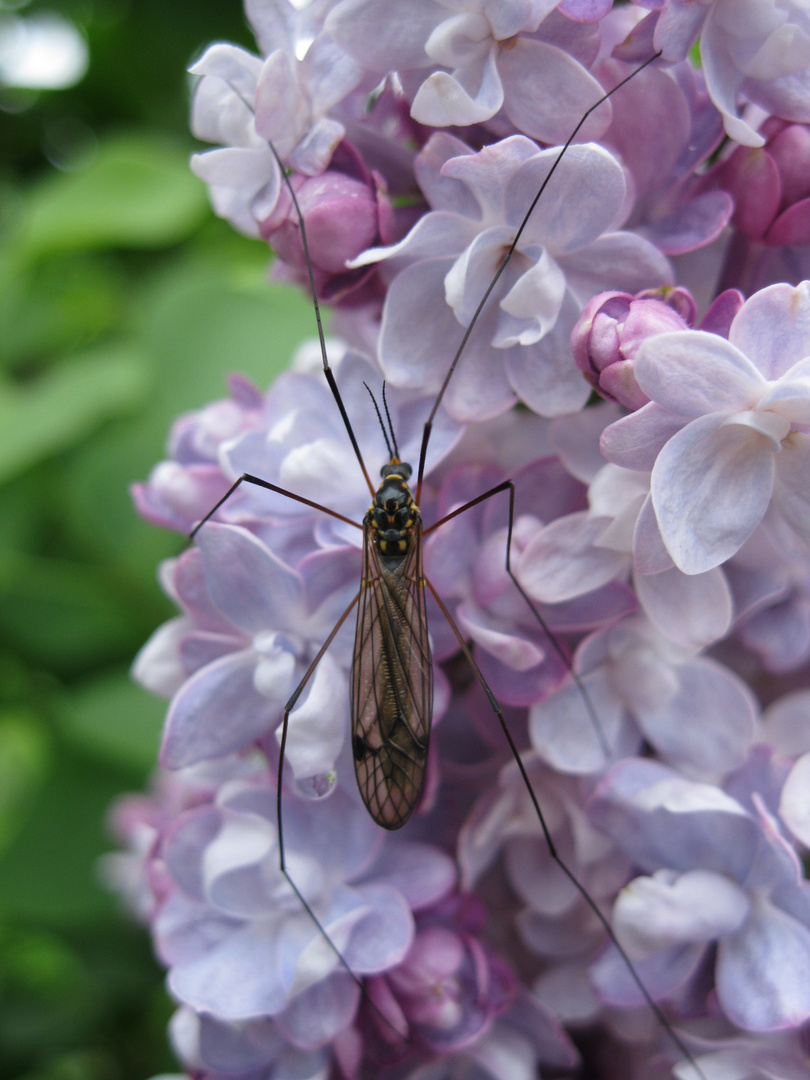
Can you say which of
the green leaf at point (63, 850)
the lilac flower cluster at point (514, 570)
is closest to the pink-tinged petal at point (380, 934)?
the lilac flower cluster at point (514, 570)

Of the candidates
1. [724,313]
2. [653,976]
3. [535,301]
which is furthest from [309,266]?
[653,976]

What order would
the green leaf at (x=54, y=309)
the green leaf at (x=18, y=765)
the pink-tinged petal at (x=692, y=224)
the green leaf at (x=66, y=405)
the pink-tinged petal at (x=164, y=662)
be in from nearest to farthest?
1. the pink-tinged petal at (x=692, y=224)
2. the pink-tinged petal at (x=164, y=662)
3. the green leaf at (x=66, y=405)
4. the green leaf at (x=18, y=765)
5. the green leaf at (x=54, y=309)

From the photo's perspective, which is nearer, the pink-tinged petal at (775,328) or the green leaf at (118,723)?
the pink-tinged petal at (775,328)

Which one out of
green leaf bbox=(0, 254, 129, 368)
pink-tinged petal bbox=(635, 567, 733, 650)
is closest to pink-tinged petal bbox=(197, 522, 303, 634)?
pink-tinged petal bbox=(635, 567, 733, 650)

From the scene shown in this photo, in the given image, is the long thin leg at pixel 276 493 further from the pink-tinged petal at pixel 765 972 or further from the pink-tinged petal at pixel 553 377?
the pink-tinged petal at pixel 765 972

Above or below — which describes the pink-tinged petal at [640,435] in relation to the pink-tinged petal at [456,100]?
below

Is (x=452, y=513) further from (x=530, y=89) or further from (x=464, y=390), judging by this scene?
(x=530, y=89)

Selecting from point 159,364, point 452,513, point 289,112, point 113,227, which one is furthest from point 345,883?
point 113,227
